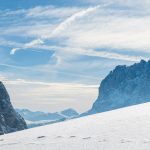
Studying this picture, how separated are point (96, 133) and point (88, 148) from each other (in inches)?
147

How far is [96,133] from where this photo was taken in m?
16.6

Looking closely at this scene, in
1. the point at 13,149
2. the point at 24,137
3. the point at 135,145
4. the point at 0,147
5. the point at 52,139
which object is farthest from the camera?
the point at 24,137

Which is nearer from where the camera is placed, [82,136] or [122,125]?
[82,136]

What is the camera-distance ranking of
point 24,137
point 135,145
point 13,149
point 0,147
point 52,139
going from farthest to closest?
point 24,137 → point 52,139 → point 0,147 → point 13,149 → point 135,145

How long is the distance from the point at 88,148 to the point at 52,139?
11.4ft

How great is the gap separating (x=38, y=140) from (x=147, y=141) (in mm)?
5045

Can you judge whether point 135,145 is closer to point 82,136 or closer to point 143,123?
point 82,136

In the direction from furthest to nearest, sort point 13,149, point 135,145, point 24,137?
1. point 24,137
2. point 13,149
3. point 135,145

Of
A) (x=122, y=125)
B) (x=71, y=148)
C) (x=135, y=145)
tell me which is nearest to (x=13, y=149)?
(x=71, y=148)

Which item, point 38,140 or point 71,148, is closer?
point 71,148

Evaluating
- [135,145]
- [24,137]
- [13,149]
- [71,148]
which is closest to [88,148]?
[71,148]

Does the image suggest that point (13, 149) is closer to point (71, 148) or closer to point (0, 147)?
point (0, 147)

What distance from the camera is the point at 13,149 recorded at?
1380 cm

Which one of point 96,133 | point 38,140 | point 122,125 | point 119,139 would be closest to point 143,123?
point 122,125
